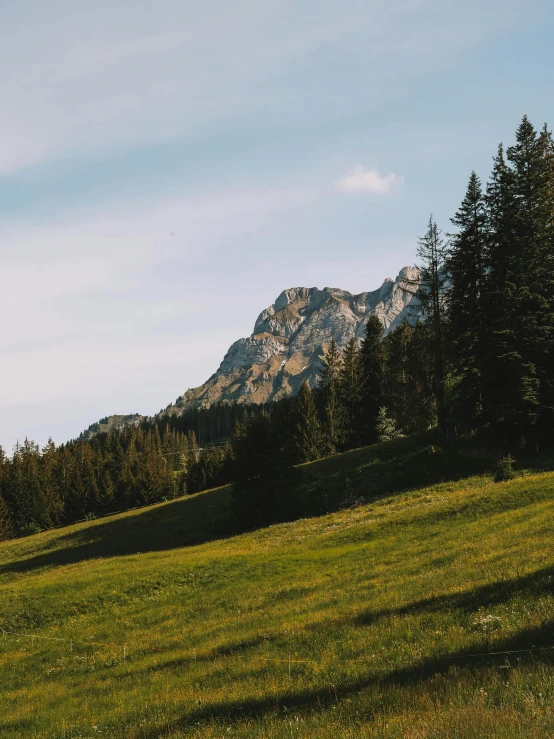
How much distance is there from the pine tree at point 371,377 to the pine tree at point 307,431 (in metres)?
11.6

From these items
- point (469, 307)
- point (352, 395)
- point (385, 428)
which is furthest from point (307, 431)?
point (469, 307)

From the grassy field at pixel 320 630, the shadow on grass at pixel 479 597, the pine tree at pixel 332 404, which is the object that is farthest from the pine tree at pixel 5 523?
the shadow on grass at pixel 479 597

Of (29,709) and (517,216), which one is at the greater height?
(517,216)

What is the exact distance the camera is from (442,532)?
26719 millimetres

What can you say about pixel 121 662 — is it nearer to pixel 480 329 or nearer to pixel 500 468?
pixel 500 468

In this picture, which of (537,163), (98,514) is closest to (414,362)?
(537,163)

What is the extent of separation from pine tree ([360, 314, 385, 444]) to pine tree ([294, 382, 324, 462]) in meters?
11.6

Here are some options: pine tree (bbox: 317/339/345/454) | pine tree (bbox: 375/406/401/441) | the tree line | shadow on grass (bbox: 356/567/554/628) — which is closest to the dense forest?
pine tree (bbox: 375/406/401/441)

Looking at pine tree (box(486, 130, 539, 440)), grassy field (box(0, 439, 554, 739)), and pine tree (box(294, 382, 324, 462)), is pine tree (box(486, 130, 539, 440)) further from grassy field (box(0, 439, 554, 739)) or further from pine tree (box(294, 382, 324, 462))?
pine tree (box(294, 382, 324, 462))

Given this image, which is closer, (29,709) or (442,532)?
(29,709)

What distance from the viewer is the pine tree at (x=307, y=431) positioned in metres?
87.4

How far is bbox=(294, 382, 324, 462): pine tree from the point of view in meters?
87.4

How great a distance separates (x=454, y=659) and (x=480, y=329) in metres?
37.2

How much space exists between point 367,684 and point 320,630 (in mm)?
5310
